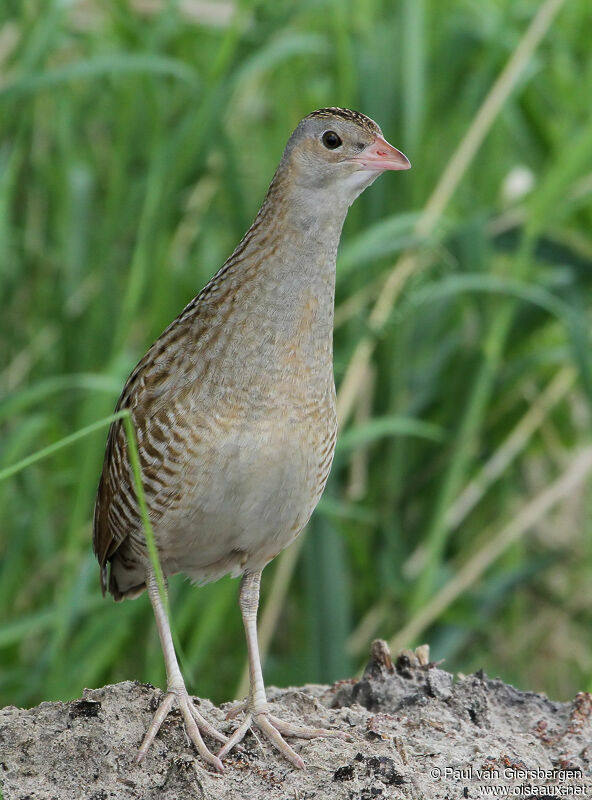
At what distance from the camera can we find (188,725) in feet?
7.63

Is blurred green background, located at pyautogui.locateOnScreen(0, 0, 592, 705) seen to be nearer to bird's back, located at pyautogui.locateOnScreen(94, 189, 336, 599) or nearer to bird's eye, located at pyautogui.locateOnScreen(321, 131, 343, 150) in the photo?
bird's back, located at pyautogui.locateOnScreen(94, 189, 336, 599)

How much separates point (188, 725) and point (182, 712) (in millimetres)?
36

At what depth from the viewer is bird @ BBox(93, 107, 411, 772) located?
238 centimetres

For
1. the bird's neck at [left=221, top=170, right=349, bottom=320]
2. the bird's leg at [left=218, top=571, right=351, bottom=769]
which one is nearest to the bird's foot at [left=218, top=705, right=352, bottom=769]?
the bird's leg at [left=218, top=571, right=351, bottom=769]

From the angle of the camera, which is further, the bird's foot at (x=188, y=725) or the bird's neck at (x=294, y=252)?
the bird's neck at (x=294, y=252)

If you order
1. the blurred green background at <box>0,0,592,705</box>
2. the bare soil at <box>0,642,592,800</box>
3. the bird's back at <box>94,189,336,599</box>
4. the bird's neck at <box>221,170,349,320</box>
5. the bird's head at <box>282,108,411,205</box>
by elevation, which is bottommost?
the bare soil at <box>0,642,592,800</box>

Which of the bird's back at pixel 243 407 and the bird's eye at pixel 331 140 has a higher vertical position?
the bird's eye at pixel 331 140

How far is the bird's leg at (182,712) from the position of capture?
223 cm

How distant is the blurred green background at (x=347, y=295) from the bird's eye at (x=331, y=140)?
1.17 metres

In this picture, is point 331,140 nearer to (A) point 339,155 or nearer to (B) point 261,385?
(A) point 339,155

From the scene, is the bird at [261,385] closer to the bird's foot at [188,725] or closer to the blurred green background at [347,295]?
the bird's foot at [188,725]

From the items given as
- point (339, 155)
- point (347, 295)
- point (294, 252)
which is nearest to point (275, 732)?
point (294, 252)

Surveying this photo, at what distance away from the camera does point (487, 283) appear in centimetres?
353

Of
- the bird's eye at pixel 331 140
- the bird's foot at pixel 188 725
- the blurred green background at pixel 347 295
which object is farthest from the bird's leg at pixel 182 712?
the bird's eye at pixel 331 140
